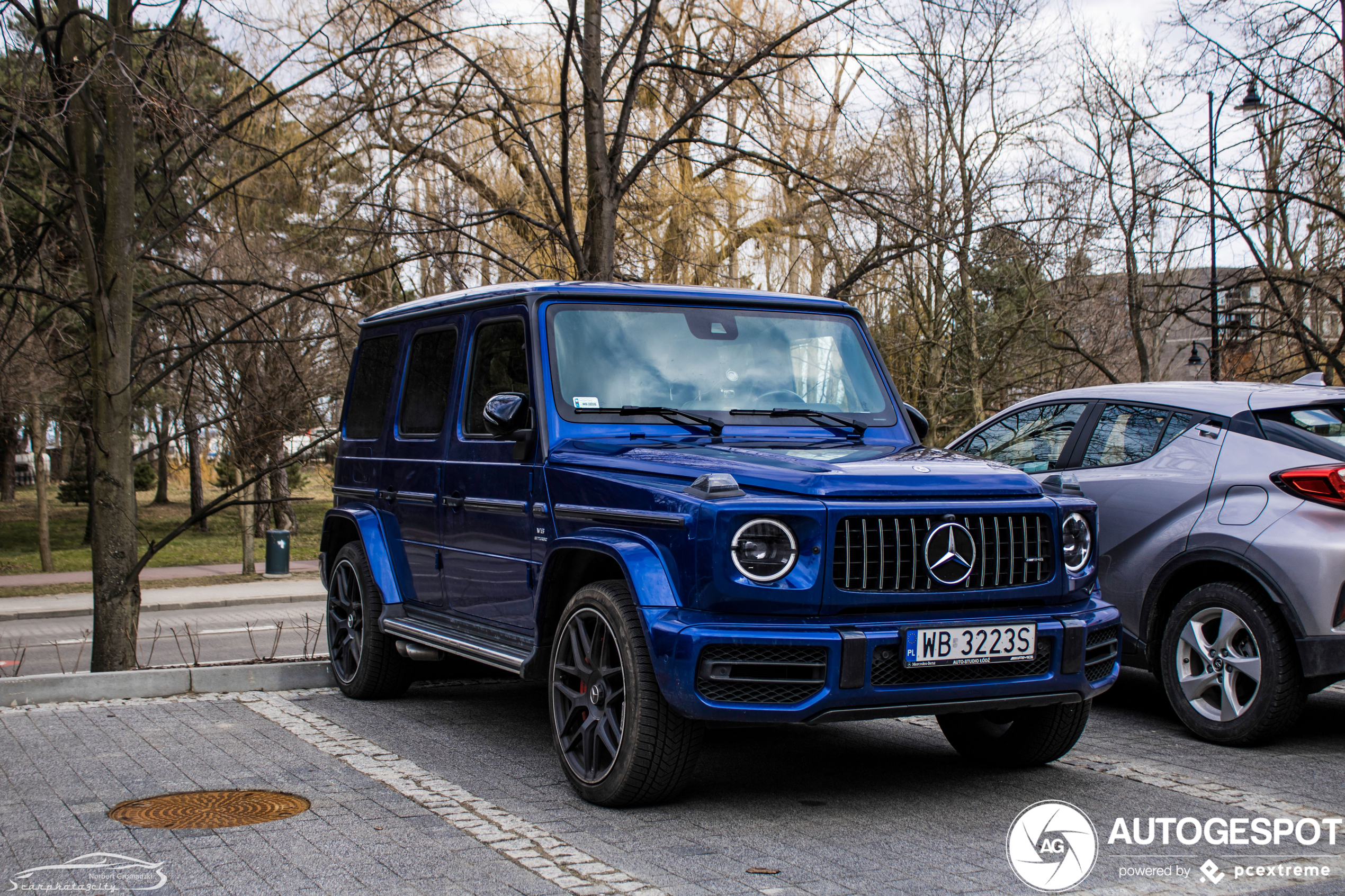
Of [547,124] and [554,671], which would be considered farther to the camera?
[547,124]

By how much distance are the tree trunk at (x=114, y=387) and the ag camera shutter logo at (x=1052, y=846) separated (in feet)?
23.0

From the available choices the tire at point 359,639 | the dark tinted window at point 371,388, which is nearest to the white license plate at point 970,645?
the tire at point 359,639

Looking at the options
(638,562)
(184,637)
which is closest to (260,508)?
(184,637)

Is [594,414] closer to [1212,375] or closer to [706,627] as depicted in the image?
[706,627]

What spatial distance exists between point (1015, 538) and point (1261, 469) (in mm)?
1970

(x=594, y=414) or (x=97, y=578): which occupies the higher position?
(x=594, y=414)

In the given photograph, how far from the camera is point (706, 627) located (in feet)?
15.3

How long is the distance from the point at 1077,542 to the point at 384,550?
3.94 meters

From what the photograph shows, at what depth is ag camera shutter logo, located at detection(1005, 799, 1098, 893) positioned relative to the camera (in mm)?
4242

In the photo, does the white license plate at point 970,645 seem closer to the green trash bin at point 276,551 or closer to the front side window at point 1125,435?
the front side window at point 1125,435

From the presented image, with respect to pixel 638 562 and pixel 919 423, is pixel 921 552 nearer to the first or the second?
pixel 638 562

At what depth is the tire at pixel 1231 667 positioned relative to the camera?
6.05 metres

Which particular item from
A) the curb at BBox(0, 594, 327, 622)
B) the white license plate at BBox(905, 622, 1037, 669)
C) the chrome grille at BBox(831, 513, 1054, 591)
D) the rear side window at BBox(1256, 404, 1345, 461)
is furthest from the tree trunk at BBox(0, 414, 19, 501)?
the white license plate at BBox(905, 622, 1037, 669)

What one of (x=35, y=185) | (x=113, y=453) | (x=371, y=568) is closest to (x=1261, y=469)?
(x=371, y=568)
